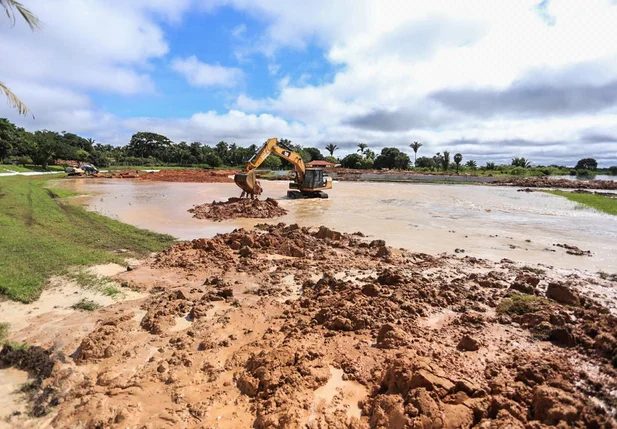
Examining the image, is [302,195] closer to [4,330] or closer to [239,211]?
[239,211]

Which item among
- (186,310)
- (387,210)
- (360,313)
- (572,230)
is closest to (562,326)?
(360,313)

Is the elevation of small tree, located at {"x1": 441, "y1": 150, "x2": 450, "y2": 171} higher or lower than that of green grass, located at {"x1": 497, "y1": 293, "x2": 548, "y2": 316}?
higher

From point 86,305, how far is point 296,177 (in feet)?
67.2

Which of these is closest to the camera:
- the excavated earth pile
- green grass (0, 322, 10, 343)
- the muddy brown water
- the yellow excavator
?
the excavated earth pile

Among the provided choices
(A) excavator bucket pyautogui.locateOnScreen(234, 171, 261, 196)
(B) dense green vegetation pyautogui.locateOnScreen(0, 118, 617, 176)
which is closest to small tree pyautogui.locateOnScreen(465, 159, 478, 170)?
(B) dense green vegetation pyautogui.locateOnScreen(0, 118, 617, 176)

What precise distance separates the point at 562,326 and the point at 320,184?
21.1 meters

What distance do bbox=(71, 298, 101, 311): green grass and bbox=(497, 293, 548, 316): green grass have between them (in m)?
6.85

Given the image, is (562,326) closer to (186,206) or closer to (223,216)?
(223,216)

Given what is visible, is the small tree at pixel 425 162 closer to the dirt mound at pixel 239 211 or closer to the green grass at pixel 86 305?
the dirt mound at pixel 239 211

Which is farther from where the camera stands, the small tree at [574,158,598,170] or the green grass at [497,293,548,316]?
the small tree at [574,158,598,170]

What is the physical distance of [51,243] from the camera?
9398 millimetres

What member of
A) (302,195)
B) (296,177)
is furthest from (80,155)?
(302,195)

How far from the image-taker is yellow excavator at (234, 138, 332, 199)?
806 inches

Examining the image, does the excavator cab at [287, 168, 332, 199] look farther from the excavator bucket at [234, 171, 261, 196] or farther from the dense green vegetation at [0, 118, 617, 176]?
the dense green vegetation at [0, 118, 617, 176]
